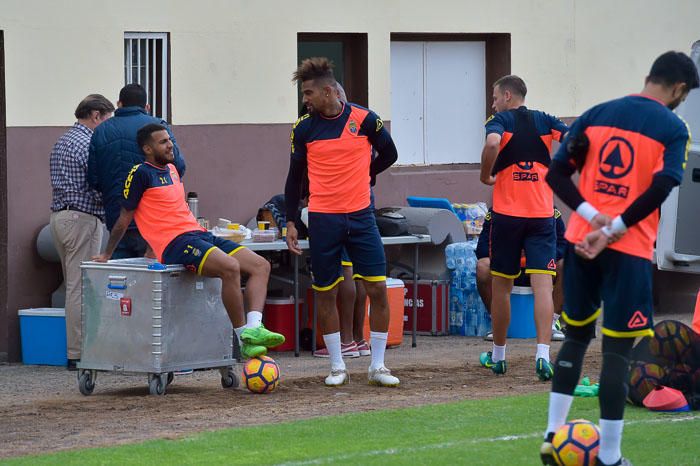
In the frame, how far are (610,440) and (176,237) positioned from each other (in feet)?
13.5

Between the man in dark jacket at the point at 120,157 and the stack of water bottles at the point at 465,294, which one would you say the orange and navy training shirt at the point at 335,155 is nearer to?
the man in dark jacket at the point at 120,157

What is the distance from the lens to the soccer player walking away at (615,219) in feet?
21.1

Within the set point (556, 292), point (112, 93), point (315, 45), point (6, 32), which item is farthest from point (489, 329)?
point (6, 32)

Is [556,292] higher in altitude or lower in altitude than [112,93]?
lower

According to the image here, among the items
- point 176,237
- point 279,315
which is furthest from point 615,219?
point 279,315

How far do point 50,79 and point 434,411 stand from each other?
5.13 metres

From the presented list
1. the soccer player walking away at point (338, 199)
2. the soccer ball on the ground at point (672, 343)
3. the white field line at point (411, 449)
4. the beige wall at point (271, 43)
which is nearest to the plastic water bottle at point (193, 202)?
the beige wall at point (271, 43)

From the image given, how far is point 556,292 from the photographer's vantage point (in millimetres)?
12680

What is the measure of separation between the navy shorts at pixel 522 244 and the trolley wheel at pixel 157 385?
2517 mm

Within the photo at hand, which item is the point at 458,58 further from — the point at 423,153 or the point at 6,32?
the point at 6,32

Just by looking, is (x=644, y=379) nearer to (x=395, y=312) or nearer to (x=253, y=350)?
(x=253, y=350)

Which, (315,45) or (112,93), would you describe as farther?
(315,45)

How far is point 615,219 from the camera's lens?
6.45m

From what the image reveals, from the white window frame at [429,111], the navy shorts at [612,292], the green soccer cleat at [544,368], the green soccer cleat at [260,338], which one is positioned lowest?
the green soccer cleat at [544,368]
